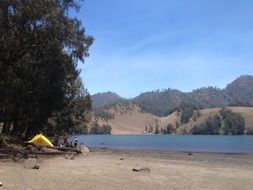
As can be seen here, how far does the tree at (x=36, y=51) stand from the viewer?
35375mm

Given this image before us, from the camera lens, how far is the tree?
116 ft

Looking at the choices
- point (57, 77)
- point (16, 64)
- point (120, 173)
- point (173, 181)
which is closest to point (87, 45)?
point (57, 77)

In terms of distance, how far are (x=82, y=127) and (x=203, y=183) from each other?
64742 mm

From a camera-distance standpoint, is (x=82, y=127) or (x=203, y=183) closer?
(x=203, y=183)

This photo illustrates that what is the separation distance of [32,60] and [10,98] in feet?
19.0

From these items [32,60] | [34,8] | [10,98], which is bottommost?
[10,98]

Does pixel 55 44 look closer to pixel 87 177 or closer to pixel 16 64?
pixel 16 64

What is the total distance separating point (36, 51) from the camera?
39219mm

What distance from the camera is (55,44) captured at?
38500mm

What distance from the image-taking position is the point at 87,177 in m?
24.2

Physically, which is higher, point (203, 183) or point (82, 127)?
point (82, 127)

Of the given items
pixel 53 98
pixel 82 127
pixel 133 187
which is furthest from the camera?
pixel 82 127

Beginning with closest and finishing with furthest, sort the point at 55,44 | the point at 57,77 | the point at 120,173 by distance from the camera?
the point at 120,173 < the point at 55,44 < the point at 57,77

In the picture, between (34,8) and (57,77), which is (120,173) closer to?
(34,8)
